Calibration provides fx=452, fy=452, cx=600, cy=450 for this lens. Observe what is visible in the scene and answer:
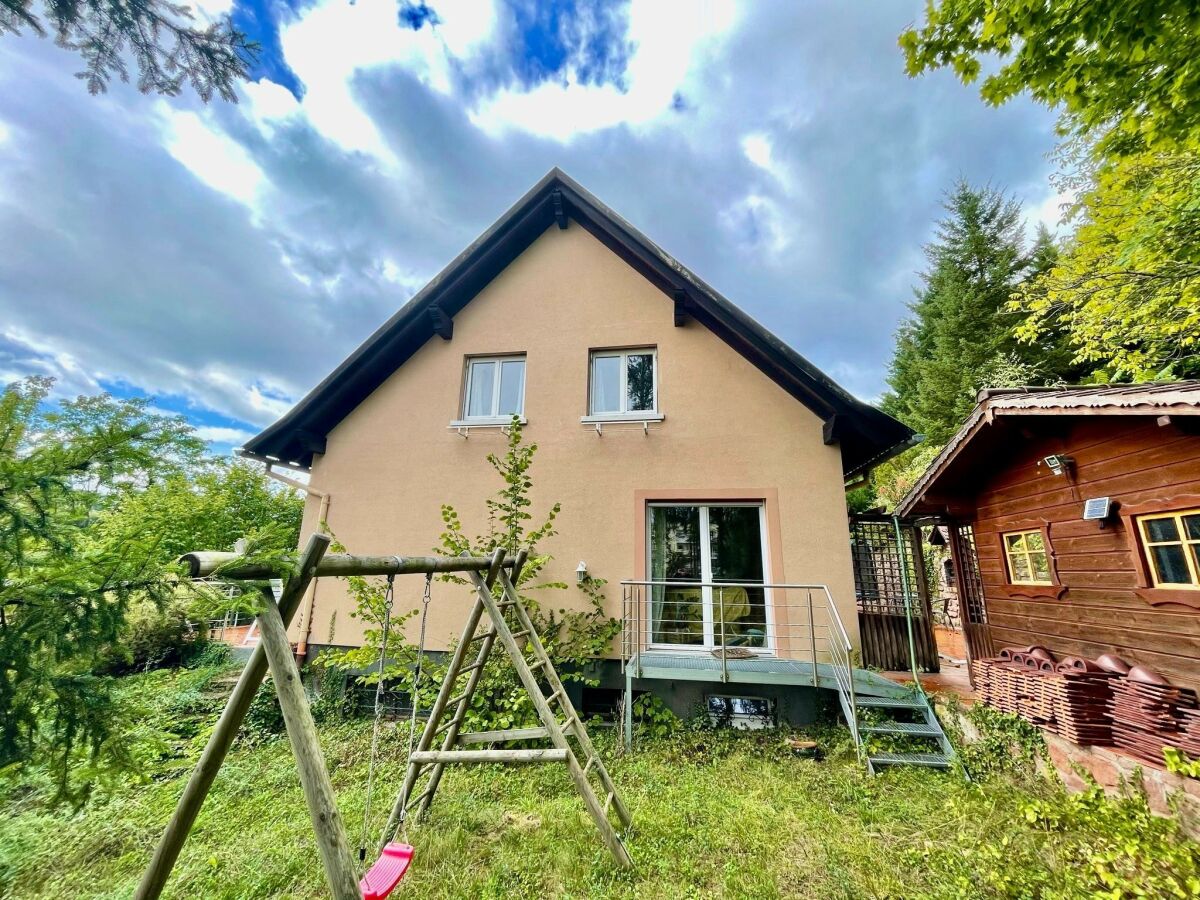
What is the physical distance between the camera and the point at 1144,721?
11.7 ft

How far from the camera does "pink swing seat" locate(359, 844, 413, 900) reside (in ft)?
7.52

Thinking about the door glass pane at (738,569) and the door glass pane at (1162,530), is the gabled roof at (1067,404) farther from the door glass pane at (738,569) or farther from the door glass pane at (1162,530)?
the door glass pane at (738,569)

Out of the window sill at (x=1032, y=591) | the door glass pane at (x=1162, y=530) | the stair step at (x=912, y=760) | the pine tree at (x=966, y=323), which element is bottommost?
the stair step at (x=912, y=760)

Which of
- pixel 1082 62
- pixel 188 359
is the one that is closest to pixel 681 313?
pixel 1082 62

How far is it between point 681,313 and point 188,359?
12.9 m

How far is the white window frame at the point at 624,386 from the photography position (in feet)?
22.8

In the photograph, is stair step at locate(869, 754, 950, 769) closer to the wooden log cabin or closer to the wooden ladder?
the wooden log cabin

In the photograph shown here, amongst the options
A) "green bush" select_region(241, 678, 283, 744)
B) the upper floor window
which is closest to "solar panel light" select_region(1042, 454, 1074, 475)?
the upper floor window

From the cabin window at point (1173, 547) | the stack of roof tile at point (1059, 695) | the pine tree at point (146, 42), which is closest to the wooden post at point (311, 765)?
the pine tree at point (146, 42)

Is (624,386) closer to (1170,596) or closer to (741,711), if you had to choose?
(741,711)

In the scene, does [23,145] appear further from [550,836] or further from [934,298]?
[934,298]

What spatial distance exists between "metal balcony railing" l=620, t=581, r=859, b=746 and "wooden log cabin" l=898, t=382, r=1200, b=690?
86.1 inches

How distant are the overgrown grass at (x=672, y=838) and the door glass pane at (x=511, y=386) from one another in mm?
4998

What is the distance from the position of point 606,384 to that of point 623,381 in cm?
29
